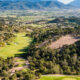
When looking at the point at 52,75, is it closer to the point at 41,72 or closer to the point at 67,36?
the point at 41,72

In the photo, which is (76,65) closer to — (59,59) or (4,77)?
(59,59)

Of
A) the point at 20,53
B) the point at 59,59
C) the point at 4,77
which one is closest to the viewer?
the point at 4,77

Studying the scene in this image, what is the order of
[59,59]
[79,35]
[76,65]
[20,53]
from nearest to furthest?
1. [76,65]
2. [59,59]
3. [20,53]
4. [79,35]

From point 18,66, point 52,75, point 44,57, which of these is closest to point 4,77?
point 18,66

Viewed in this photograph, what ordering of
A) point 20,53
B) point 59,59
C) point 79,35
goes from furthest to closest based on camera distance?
1. point 79,35
2. point 20,53
3. point 59,59

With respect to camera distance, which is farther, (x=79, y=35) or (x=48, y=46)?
(x=79, y=35)

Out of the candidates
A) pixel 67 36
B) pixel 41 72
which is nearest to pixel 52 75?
pixel 41 72

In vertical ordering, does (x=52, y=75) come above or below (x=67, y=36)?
below

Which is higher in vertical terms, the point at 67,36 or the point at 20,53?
the point at 67,36

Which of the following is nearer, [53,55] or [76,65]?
[76,65]
